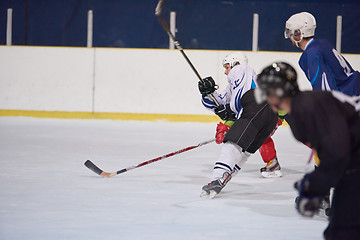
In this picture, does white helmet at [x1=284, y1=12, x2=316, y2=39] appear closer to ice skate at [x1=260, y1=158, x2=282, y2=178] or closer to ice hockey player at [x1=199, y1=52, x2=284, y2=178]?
ice hockey player at [x1=199, y1=52, x2=284, y2=178]

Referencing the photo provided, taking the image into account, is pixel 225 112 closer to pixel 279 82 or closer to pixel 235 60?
pixel 235 60

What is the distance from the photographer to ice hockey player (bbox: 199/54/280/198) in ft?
10.6

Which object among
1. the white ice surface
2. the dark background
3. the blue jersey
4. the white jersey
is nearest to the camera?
the white ice surface

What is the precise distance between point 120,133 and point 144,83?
4.94ft

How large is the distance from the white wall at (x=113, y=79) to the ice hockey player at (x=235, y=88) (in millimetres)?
3609

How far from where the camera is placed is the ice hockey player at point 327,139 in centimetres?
140

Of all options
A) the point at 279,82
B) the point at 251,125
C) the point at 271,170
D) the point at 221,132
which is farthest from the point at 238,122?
the point at 279,82

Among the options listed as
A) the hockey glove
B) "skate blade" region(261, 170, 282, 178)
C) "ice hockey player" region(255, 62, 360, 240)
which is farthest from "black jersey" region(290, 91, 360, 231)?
"skate blade" region(261, 170, 282, 178)

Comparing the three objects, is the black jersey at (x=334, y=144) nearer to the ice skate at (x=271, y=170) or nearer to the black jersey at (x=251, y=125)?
the black jersey at (x=251, y=125)

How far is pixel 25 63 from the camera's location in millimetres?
7863

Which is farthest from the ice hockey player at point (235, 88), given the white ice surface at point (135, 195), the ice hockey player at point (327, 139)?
the ice hockey player at point (327, 139)

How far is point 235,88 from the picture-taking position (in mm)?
3416

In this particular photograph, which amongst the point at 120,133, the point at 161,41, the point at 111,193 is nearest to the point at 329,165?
the point at 111,193

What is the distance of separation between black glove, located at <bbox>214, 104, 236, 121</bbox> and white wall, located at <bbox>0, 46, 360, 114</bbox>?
3.88m
